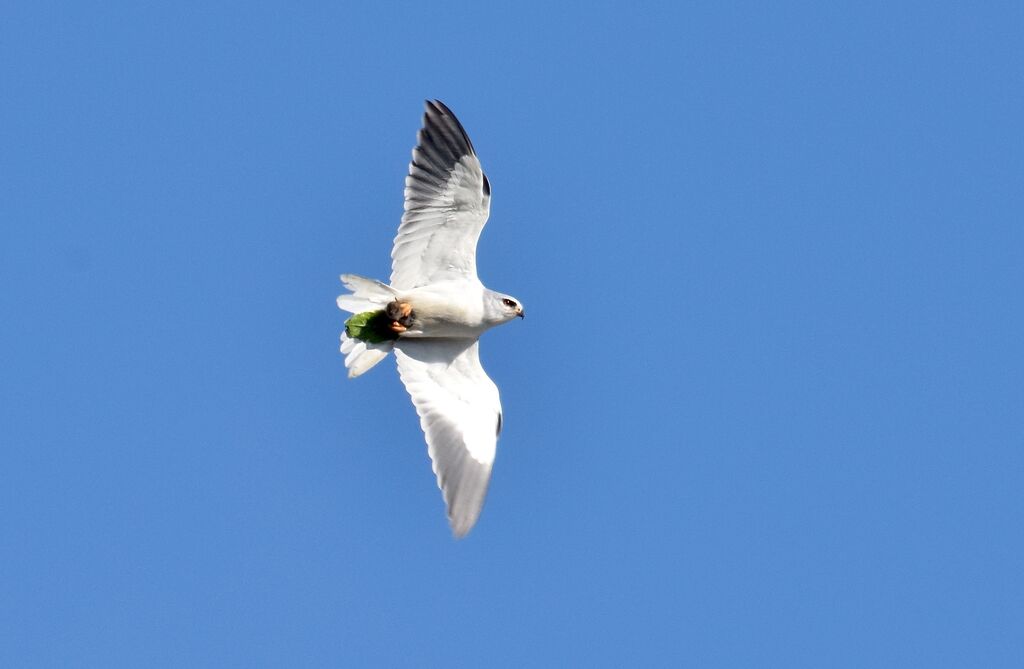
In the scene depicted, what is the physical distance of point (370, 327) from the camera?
18328 mm

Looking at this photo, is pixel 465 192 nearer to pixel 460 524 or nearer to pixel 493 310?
pixel 493 310

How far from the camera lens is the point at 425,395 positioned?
18906mm

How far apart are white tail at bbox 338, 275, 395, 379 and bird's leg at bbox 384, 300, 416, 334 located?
0.08 meters

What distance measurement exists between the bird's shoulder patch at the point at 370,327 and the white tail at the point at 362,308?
0.06 m

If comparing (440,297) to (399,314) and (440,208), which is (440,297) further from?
(440,208)

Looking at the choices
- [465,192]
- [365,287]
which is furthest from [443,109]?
[365,287]

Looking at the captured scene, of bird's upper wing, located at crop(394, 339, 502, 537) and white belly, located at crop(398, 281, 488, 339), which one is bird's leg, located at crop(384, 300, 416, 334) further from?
bird's upper wing, located at crop(394, 339, 502, 537)

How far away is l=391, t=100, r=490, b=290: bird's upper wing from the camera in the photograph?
18156 mm

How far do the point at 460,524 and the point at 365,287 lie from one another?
A: 8.55 ft

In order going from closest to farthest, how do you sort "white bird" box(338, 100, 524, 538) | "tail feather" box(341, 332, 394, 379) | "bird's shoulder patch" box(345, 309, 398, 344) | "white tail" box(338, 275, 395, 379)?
"white tail" box(338, 275, 395, 379) < "white bird" box(338, 100, 524, 538) < "bird's shoulder patch" box(345, 309, 398, 344) < "tail feather" box(341, 332, 394, 379)

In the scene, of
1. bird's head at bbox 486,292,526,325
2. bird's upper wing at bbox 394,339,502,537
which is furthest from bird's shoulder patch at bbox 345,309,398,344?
bird's head at bbox 486,292,526,325

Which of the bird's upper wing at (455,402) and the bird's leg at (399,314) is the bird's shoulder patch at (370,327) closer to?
the bird's leg at (399,314)

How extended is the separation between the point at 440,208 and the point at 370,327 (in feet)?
4.76

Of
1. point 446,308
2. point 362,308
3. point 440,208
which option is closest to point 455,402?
point 446,308
